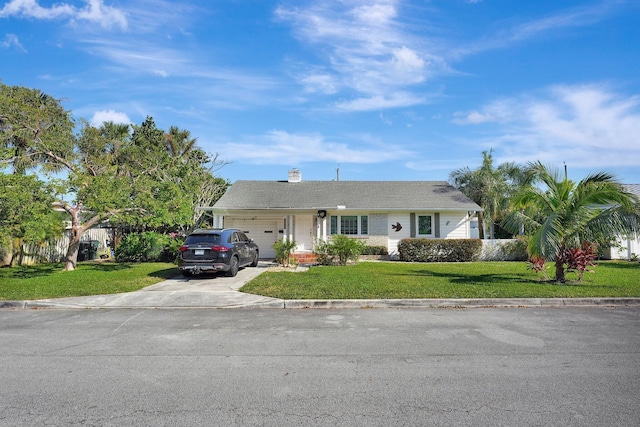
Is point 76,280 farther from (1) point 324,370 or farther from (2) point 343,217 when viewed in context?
(2) point 343,217

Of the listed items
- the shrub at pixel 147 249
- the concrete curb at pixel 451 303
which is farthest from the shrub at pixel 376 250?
the concrete curb at pixel 451 303

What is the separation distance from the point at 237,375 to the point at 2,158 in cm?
1341

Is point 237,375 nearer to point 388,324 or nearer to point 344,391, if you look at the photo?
point 344,391

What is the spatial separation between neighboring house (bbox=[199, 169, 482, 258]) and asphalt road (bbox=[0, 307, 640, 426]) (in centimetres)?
1399

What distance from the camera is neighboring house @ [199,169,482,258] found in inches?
868

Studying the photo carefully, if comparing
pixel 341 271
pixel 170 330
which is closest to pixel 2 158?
pixel 170 330

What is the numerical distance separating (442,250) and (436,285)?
32.2 ft

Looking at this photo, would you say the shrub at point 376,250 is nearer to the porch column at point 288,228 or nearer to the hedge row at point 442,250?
the hedge row at point 442,250

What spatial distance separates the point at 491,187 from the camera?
27438mm

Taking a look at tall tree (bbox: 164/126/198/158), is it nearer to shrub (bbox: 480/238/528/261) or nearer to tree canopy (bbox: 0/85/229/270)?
tree canopy (bbox: 0/85/229/270)

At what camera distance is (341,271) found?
1522 centimetres

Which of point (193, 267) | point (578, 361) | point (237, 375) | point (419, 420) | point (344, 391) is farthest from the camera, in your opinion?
point (193, 267)

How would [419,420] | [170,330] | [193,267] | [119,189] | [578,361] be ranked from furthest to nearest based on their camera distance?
[119,189]
[193,267]
[170,330]
[578,361]
[419,420]

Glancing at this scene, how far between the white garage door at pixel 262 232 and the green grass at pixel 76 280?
6.25m
